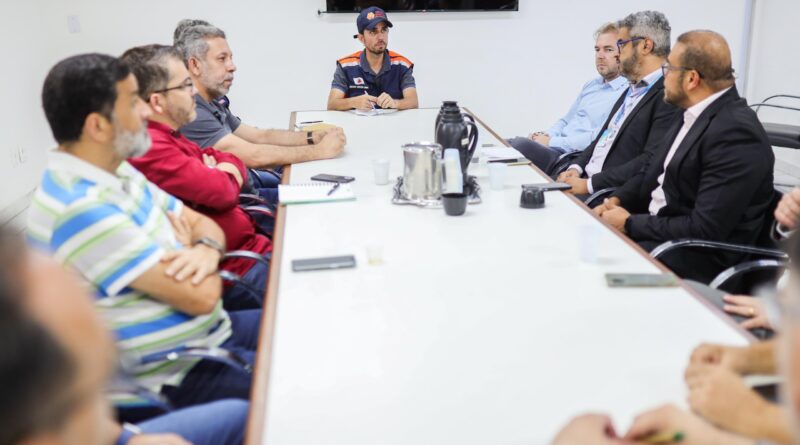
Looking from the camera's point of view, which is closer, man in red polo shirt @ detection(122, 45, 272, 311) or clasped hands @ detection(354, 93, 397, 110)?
man in red polo shirt @ detection(122, 45, 272, 311)

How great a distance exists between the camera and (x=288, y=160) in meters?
3.15

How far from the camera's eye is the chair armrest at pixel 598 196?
→ 3.11 m

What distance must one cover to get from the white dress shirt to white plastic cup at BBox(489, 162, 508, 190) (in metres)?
0.65

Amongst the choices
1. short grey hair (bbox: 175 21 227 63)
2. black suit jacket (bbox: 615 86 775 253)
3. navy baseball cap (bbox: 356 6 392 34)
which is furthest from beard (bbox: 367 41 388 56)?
black suit jacket (bbox: 615 86 775 253)

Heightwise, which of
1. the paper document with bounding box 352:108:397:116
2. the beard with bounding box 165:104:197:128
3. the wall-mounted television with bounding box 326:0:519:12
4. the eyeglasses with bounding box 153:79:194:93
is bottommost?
the paper document with bounding box 352:108:397:116

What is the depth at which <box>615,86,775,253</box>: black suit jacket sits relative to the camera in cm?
231

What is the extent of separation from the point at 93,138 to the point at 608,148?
2.55 meters

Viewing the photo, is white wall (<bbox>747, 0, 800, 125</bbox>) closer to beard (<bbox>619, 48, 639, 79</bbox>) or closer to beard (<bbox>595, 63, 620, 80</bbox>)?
beard (<bbox>595, 63, 620, 80</bbox>)

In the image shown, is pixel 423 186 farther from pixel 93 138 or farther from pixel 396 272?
pixel 93 138

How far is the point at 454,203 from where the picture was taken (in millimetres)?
2236

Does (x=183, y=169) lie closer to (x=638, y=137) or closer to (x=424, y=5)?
(x=638, y=137)

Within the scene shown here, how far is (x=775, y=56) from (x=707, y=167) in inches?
161

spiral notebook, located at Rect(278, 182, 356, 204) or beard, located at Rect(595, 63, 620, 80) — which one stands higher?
beard, located at Rect(595, 63, 620, 80)

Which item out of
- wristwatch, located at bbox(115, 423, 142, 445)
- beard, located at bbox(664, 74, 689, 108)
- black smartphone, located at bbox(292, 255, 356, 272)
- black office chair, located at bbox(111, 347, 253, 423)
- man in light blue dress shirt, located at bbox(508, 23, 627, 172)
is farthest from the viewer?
man in light blue dress shirt, located at bbox(508, 23, 627, 172)
